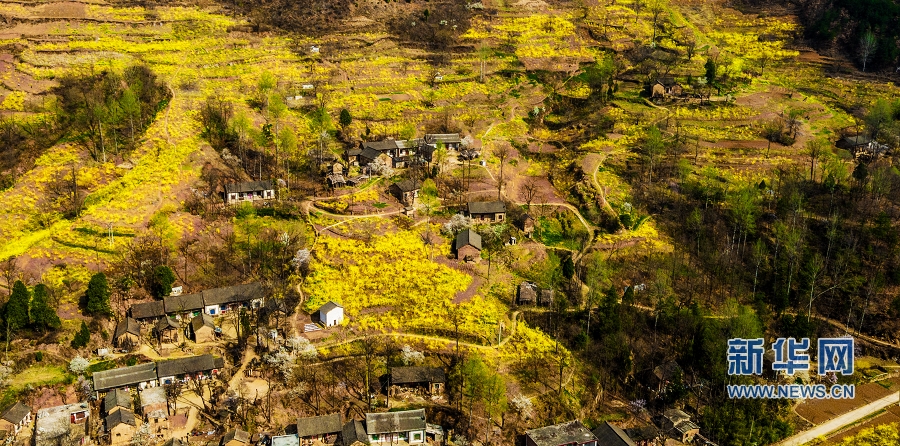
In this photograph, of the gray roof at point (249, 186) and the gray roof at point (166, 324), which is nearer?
the gray roof at point (166, 324)

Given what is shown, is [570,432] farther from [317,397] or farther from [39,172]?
[39,172]

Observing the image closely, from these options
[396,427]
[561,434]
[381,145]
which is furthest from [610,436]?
[381,145]

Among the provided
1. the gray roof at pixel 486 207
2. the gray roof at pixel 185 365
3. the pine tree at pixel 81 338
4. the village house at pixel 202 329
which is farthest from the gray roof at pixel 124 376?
the gray roof at pixel 486 207

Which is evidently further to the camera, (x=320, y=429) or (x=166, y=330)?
(x=166, y=330)

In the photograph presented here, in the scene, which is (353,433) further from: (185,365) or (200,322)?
(200,322)

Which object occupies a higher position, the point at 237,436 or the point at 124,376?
the point at 124,376

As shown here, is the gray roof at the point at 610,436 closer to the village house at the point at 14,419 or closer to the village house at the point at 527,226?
the village house at the point at 527,226

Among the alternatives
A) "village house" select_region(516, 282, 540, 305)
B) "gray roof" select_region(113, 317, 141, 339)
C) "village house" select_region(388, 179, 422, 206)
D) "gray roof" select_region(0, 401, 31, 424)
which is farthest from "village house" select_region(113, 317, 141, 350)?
"village house" select_region(516, 282, 540, 305)

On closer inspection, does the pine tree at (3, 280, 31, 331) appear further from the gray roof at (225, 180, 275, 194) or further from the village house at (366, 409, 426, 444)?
the village house at (366, 409, 426, 444)
